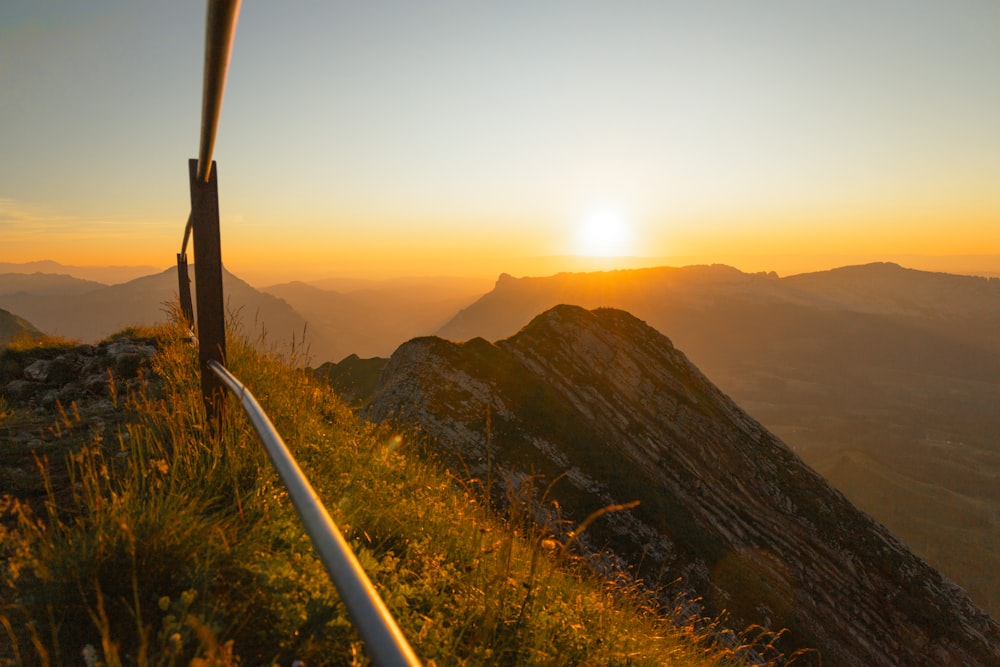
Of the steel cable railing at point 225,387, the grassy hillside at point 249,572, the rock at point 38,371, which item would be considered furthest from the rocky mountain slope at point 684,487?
the steel cable railing at point 225,387

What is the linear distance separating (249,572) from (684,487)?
2505cm

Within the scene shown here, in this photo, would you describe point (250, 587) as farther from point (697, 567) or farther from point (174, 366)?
point (697, 567)

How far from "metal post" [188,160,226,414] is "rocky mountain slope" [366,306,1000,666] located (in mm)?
14097

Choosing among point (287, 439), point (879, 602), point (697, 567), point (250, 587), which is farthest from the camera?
point (879, 602)

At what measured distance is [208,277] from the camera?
414 centimetres

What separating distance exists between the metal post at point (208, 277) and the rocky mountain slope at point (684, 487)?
14.1 meters

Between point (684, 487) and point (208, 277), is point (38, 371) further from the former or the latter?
point (684, 487)

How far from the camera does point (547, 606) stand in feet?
11.5

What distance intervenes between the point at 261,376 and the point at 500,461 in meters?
15.3

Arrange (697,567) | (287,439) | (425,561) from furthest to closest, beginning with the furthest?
(697,567) → (287,439) → (425,561)

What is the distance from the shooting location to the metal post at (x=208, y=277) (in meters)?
3.86

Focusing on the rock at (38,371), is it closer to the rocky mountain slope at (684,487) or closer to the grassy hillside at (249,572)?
the grassy hillside at (249,572)

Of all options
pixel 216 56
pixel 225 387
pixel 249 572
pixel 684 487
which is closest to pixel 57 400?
pixel 225 387

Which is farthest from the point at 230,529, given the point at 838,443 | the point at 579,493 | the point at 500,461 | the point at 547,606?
the point at 838,443
